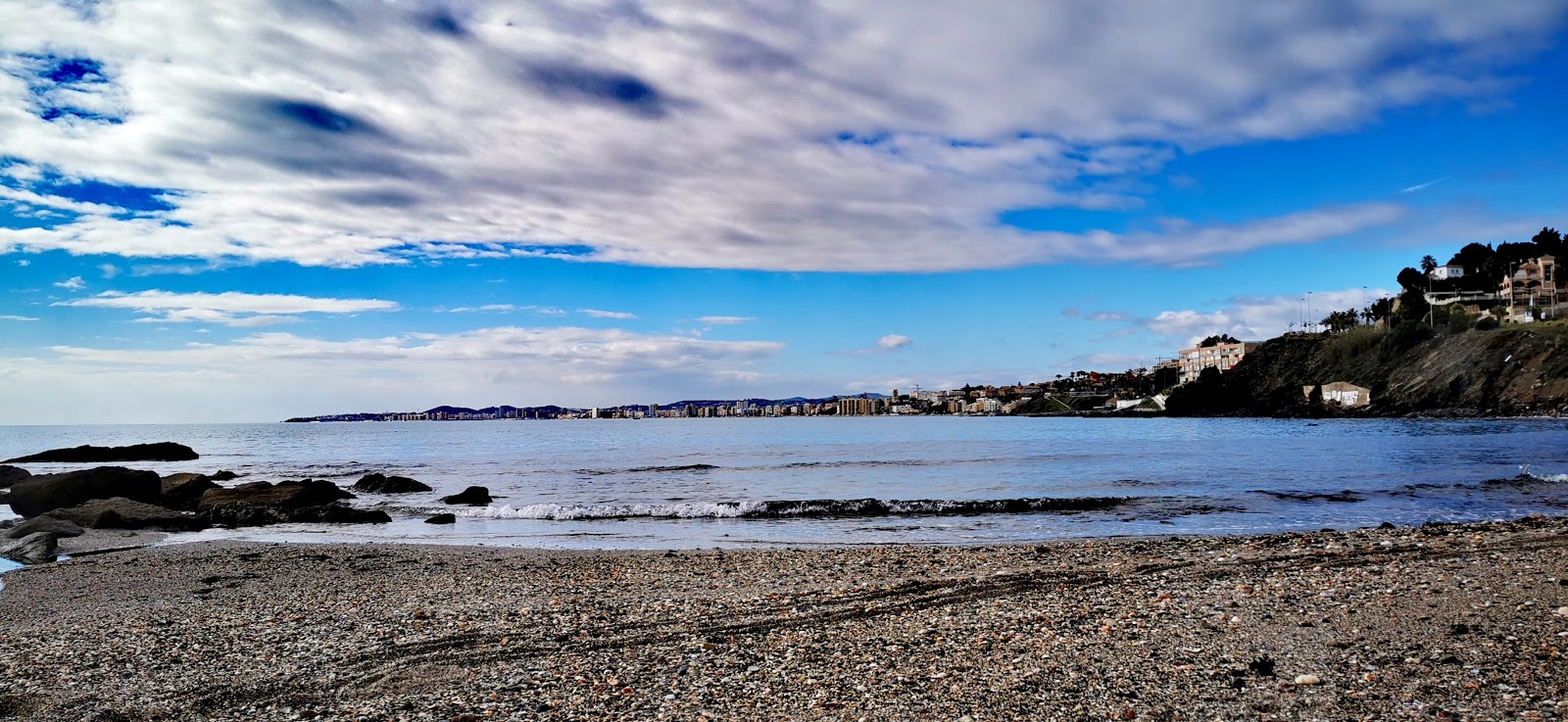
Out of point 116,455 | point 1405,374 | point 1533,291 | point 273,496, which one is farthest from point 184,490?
point 1533,291

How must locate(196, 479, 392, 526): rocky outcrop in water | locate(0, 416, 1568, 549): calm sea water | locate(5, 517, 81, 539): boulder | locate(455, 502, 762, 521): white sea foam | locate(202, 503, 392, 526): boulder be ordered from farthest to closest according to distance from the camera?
locate(455, 502, 762, 521): white sea foam < locate(196, 479, 392, 526): rocky outcrop in water < locate(202, 503, 392, 526): boulder < locate(0, 416, 1568, 549): calm sea water < locate(5, 517, 81, 539): boulder

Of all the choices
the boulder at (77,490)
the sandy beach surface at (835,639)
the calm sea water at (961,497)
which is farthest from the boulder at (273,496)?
the sandy beach surface at (835,639)

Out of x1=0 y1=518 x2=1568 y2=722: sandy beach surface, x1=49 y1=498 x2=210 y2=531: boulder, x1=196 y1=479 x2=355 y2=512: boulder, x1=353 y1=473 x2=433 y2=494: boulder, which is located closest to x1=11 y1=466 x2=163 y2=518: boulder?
x1=196 y1=479 x2=355 y2=512: boulder

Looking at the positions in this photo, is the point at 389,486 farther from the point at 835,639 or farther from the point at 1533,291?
the point at 1533,291

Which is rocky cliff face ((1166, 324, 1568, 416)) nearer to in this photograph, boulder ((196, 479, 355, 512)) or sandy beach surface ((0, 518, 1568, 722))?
sandy beach surface ((0, 518, 1568, 722))

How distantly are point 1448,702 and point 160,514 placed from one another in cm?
2842

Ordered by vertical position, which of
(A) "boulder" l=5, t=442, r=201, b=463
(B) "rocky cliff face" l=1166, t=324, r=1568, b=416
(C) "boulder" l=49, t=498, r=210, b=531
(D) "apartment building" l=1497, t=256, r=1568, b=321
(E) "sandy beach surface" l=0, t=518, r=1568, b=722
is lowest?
(A) "boulder" l=5, t=442, r=201, b=463

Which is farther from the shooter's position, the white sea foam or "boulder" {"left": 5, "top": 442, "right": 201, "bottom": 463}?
"boulder" {"left": 5, "top": 442, "right": 201, "bottom": 463}

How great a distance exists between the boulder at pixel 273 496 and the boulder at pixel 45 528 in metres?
5.17

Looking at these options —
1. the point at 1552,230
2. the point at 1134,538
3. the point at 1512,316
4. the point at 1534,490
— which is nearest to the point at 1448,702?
the point at 1134,538

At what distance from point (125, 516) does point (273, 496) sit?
171 inches

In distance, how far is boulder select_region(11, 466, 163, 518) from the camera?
26328 millimetres

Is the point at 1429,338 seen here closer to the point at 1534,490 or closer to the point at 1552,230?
the point at 1552,230

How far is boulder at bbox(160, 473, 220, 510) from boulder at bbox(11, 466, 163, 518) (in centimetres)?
41
